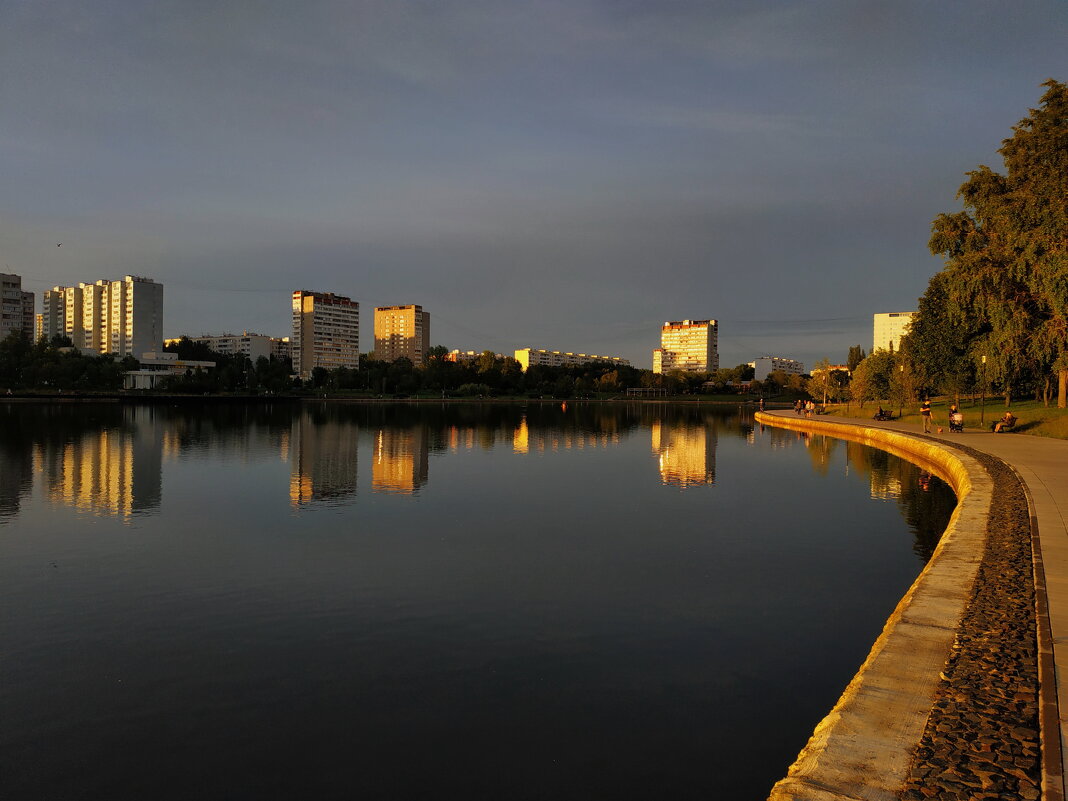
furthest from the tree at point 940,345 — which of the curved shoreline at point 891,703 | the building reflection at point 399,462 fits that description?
the curved shoreline at point 891,703

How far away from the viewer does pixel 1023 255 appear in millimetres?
32031

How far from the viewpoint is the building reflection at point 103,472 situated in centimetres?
1784

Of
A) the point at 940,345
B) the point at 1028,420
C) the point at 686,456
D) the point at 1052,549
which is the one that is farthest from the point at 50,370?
the point at 1052,549

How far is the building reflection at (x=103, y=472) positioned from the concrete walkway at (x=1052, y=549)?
678 inches

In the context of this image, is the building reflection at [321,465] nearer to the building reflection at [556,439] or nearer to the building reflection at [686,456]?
the building reflection at [556,439]

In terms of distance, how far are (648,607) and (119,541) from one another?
10.3m

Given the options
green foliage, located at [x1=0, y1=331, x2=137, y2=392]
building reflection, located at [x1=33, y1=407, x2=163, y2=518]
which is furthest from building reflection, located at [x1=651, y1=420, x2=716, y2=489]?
green foliage, located at [x1=0, y1=331, x2=137, y2=392]

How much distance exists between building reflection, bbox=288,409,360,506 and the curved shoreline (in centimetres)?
1475

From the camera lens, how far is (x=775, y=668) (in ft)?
25.3

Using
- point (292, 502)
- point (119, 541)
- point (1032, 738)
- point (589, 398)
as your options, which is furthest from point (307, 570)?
point (589, 398)

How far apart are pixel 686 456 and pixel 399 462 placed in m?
12.9

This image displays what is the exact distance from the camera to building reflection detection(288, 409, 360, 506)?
20172mm

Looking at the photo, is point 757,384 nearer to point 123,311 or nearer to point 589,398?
point 589,398

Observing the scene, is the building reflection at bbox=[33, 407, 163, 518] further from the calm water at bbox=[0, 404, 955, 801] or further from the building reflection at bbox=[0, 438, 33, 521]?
the building reflection at bbox=[0, 438, 33, 521]
